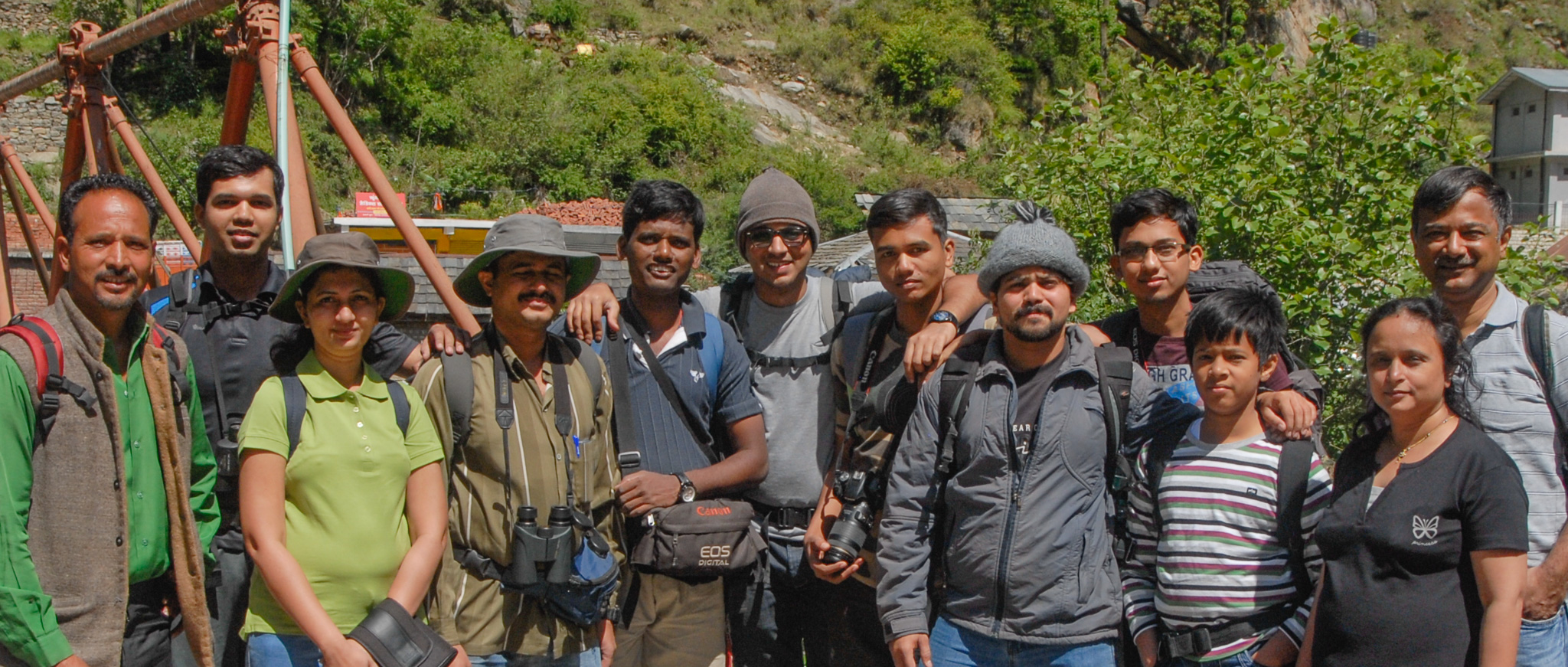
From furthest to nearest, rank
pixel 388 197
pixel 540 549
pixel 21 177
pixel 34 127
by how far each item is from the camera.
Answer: pixel 34 127 < pixel 21 177 < pixel 388 197 < pixel 540 549

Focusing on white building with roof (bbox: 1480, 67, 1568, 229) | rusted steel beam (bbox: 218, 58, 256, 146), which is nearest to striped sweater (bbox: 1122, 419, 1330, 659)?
rusted steel beam (bbox: 218, 58, 256, 146)

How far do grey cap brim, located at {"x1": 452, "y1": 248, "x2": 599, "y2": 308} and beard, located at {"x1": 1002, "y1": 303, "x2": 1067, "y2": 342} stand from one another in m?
1.27

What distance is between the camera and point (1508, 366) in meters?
2.83

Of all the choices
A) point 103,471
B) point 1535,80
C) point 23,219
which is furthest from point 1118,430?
point 1535,80

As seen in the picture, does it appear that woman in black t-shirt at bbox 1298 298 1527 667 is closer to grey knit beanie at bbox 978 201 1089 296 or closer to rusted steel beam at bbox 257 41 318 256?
grey knit beanie at bbox 978 201 1089 296

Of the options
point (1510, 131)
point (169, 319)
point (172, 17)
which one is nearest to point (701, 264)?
point (172, 17)

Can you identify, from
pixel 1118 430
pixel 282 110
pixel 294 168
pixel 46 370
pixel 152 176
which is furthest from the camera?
pixel 152 176

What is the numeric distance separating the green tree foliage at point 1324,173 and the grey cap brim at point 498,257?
11.1 ft

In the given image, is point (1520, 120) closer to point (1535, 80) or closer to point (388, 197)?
point (1535, 80)

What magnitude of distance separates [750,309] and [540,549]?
1.30 metres

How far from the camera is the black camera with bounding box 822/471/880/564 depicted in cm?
304

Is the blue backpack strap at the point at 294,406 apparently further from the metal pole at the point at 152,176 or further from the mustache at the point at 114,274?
the metal pole at the point at 152,176

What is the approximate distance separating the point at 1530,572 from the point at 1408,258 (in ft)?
9.50

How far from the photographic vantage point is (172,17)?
19.8 ft
